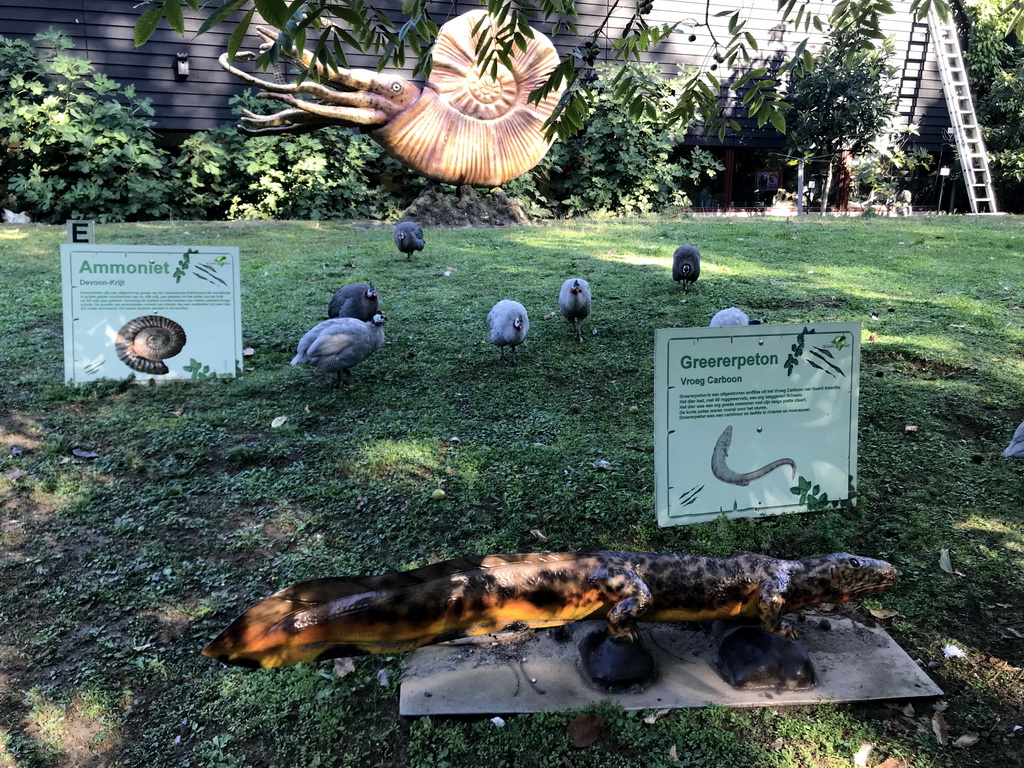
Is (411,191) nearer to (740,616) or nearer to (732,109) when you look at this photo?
(732,109)

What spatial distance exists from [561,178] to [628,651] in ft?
43.2

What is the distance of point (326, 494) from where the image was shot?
368cm

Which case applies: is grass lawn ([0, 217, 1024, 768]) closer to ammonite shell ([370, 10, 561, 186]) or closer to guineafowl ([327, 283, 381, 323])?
guineafowl ([327, 283, 381, 323])

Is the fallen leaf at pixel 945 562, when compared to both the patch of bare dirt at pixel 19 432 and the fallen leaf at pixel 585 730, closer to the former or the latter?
the fallen leaf at pixel 585 730

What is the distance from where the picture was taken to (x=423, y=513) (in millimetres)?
3500

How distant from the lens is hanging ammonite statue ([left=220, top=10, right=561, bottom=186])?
8.02 m

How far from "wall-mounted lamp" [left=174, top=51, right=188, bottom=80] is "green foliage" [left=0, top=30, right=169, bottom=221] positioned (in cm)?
106

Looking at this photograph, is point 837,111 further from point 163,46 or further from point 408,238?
point 163,46

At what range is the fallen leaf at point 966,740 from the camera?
2.19 meters

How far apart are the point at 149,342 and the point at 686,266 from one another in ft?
15.5

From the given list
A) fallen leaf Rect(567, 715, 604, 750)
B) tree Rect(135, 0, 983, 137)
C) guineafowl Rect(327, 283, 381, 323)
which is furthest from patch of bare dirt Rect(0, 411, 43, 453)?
fallen leaf Rect(567, 715, 604, 750)

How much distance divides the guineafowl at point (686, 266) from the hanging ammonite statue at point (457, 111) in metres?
2.22

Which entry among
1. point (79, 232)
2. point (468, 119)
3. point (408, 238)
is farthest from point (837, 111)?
point (79, 232)

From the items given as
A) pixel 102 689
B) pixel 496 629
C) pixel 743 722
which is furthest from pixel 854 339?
pixel 102 689
